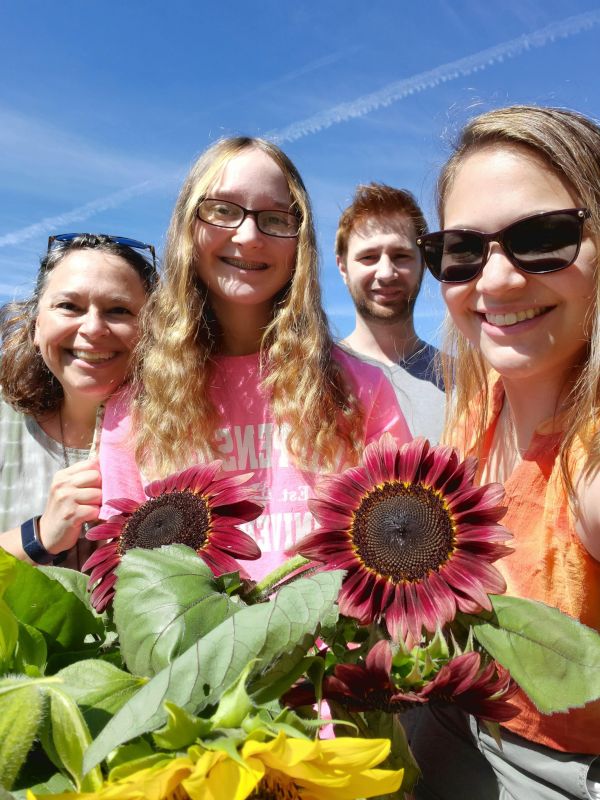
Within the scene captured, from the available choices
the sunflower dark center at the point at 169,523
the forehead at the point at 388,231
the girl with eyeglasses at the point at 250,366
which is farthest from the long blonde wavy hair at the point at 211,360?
the forehead at the point at 388,231

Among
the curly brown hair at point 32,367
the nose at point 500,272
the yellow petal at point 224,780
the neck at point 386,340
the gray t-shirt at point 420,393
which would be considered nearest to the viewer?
the yellow petal at point 224,780

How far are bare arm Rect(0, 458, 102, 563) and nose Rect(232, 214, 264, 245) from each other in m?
0.71

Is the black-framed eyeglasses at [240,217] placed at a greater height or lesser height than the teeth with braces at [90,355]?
greater

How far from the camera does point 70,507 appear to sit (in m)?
1.60

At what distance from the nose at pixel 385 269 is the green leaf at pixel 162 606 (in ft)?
13.6

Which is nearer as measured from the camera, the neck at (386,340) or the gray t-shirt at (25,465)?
the gray t-shirt at (25,465)

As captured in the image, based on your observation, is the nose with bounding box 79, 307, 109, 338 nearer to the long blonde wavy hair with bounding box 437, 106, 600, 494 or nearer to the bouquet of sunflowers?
the long blonde wavy hair with bounding box 437, 106, 600, 494

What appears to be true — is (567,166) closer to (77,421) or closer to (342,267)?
(77,421)

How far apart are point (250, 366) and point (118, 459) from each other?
0.48 meters

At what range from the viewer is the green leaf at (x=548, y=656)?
1.86ft

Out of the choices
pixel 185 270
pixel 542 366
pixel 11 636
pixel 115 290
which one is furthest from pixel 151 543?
pixel 115 290

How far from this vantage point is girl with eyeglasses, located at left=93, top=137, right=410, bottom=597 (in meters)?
1.90

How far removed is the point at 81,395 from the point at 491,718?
1.88 metres

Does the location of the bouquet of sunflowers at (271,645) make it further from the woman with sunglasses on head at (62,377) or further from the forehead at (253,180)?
the forehead at (253,180)
